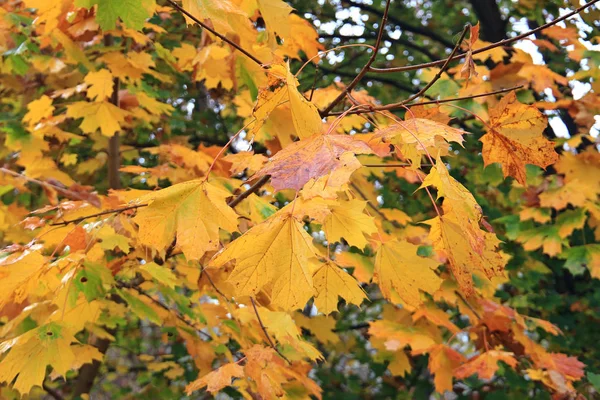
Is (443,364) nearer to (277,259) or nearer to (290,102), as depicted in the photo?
(277,259)

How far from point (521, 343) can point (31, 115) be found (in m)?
3.19

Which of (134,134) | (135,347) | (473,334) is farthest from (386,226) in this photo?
(135,347)

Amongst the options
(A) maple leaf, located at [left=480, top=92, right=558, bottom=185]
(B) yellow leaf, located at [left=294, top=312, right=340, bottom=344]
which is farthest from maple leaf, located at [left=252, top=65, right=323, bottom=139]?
(B) yellow leaf, located at [left=294, top=312, right=340, bottom=344]

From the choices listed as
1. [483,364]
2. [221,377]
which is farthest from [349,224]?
[483,364]

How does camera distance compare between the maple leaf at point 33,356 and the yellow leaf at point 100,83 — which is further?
the yellow leaf at point 100,83

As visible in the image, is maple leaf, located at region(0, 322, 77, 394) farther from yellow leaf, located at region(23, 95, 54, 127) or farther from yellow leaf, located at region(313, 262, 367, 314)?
yellow leaf, located at region(23, 95, 54, 127)

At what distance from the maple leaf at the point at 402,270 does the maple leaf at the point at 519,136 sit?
0.40 m

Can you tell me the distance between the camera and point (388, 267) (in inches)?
71.6

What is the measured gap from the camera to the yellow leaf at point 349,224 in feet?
5.74

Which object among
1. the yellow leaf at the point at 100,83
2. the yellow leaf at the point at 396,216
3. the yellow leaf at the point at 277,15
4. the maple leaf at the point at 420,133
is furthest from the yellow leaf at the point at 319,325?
the maple leaf at the point at 420,133

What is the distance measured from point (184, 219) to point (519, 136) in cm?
95

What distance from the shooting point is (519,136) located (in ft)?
5.15

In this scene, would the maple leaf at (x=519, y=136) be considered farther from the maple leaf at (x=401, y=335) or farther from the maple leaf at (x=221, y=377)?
the maple leaf at (x=401, y=335)

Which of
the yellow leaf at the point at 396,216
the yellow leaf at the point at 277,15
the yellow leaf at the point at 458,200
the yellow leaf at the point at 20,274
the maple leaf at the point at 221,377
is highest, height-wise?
the yellow leaf at the point at 277,15
